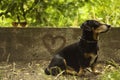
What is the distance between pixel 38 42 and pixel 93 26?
188 centimetres

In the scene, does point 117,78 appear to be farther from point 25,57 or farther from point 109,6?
point 109,6

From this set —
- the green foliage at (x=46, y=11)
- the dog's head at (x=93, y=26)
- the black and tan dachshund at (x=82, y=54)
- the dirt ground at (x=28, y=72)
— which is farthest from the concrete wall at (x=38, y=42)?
the dog's head at (x=93, y=26)

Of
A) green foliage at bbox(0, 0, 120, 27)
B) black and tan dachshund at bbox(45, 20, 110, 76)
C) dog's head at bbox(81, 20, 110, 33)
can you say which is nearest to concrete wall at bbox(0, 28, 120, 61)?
green foliage at bbox(0, 0, 120, 27)

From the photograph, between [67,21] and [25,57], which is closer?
[25,57]

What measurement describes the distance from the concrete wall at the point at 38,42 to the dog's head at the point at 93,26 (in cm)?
151

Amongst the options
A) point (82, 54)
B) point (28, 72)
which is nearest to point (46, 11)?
point (28, 72)

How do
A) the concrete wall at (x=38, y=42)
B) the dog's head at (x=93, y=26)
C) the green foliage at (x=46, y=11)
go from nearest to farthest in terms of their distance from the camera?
1. the dog's head at (x=93, y=26)
2. the concrete wall at (x=38, y=42)
3. the green foliage at (x=46, y=11)

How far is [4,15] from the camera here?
8.36m

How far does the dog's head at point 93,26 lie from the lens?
20.7 feet

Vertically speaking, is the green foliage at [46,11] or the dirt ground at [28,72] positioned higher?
the green foliage at [46,11]

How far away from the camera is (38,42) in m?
7.93

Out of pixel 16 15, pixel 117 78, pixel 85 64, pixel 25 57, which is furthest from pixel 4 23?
pixel 117 78

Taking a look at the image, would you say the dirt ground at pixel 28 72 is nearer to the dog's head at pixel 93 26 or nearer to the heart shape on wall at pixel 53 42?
the heart shape on wall at pixel 53 42

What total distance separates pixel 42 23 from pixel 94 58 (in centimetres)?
240
